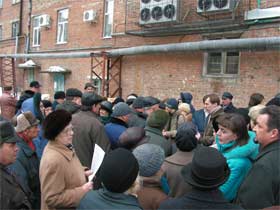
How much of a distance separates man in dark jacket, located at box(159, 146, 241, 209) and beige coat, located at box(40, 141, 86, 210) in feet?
2.89

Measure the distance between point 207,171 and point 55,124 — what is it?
1.44 metres

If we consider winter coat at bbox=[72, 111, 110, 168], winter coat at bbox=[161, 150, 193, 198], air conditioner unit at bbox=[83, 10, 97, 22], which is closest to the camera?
winter coat at bbox=[161, 150, 193, 198]

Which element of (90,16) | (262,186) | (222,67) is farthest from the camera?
(90,16)

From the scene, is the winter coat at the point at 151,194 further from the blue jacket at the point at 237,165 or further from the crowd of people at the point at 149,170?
the blue jacket at the point at 237,165

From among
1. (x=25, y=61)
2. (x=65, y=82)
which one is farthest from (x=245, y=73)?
(x=25, y=61)

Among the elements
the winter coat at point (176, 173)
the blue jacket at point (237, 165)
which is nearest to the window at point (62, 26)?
the winter coat at point (176, 173)

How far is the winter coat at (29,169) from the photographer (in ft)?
9.98

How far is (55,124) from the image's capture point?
114 inches

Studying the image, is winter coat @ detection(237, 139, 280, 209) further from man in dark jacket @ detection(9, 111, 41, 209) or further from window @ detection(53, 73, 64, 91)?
window @ detection(53, 73, 64, 91)

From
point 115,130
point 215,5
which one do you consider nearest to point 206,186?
point 115,130

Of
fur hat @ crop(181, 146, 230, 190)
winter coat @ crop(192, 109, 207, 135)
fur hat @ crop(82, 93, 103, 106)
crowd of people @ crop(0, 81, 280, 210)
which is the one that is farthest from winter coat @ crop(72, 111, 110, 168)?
winter coat @ crop(192, 109, 207, 135)

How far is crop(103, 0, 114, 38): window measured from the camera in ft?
50.5

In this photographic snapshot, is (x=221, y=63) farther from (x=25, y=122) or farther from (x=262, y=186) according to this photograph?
(x=262, y=186)

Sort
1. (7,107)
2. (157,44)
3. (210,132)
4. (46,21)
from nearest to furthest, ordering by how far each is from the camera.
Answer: (7,107) < (210,132) < (157,44) < (46,21)
